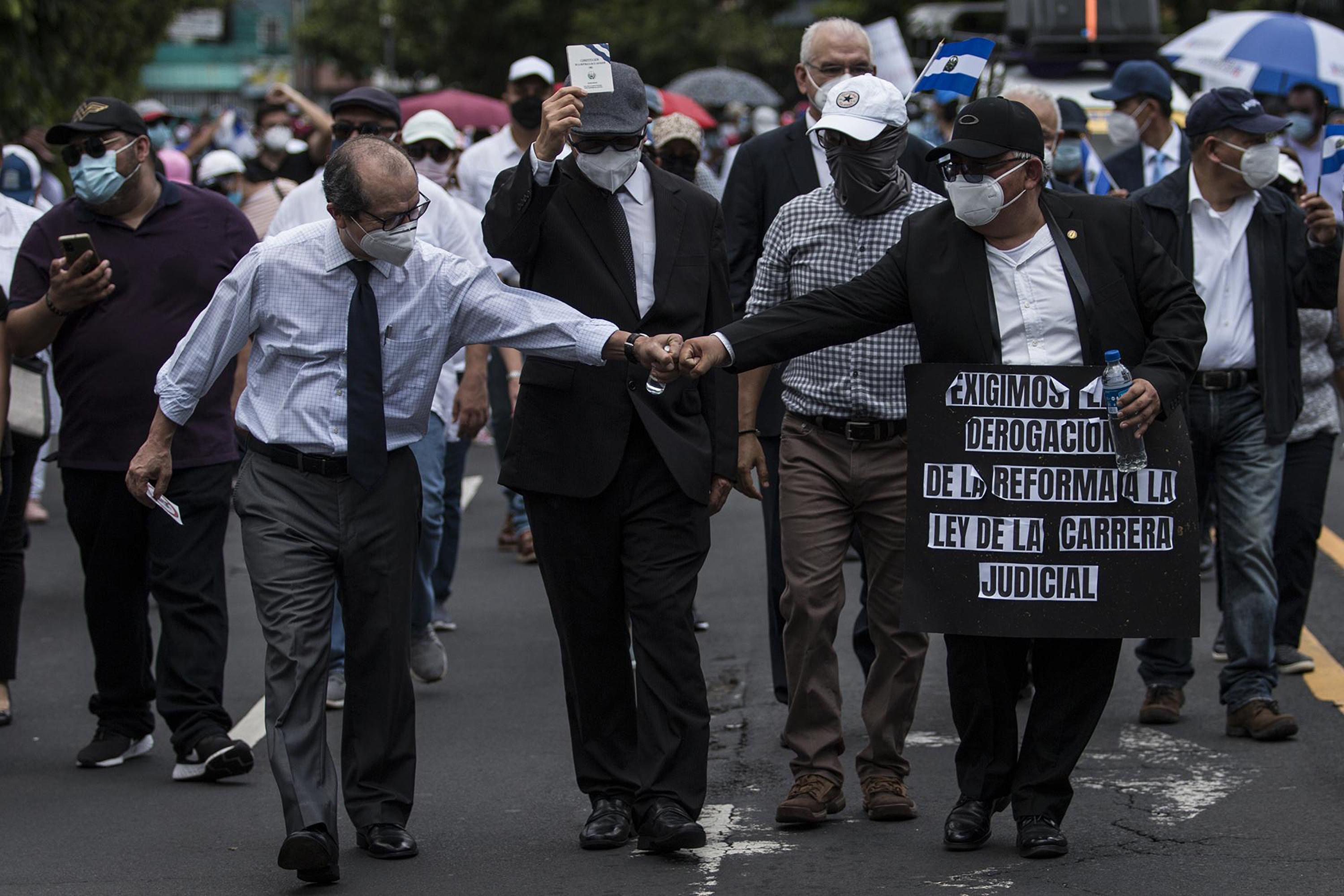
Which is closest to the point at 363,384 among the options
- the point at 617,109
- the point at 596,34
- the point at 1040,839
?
the point at 617,109

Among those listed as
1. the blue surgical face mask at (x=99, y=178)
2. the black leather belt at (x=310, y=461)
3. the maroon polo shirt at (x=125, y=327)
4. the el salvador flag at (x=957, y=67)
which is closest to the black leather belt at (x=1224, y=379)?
the el salvador flag at (x=957, y=67)

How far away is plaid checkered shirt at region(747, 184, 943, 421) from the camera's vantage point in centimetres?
630

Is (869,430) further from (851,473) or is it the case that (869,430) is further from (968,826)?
(968,826)

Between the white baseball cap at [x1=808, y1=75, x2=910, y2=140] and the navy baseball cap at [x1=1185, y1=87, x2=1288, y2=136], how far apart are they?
1463 millimetres

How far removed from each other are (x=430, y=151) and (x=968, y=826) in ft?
17.5

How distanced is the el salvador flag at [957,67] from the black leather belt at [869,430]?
1191 mm

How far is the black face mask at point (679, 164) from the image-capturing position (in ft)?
33.0

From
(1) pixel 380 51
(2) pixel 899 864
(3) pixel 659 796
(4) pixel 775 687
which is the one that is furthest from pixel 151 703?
(1) pixel 380 51

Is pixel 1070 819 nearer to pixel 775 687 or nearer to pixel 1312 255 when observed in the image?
pixel 775 687

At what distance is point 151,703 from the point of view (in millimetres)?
8227

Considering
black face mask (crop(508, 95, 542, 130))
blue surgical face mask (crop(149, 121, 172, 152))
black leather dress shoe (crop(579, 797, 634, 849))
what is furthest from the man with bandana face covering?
blue surgical face mask (crop(149, 121, 172, 152))

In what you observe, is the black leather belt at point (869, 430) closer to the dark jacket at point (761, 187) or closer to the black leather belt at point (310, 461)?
the dark jacket at point (761, 187)

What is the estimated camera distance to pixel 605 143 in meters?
5.89

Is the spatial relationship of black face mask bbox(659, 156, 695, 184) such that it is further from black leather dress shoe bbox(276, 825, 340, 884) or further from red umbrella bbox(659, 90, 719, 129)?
red umbrella bbox(659, 90, 719, 129)
